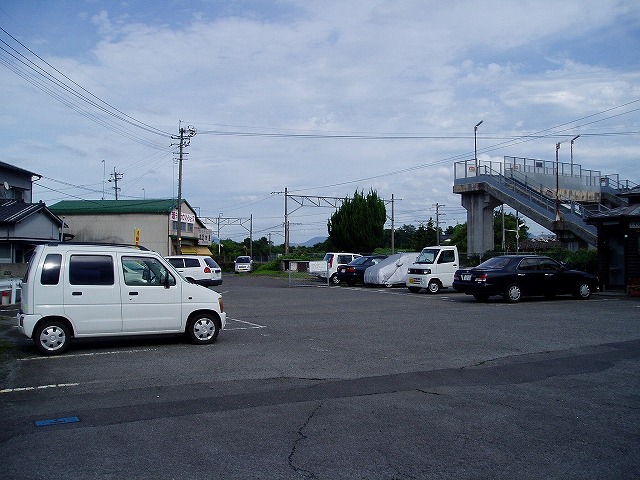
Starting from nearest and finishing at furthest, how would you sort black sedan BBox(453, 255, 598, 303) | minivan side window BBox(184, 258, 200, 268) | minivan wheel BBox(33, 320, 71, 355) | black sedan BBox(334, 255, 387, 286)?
minivan wheel BBox(33, 320, 71, 355) < black sedan BBox(453, 255, 598, 303) < minivan side window BBox(184, 258, 200, 268) < black sedan BBox(334, 255, 387, 286)

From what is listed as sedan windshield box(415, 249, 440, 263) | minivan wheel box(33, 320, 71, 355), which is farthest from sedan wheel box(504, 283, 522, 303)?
minivan wheel box(33, 320, 71, 355)

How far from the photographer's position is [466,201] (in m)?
42.9

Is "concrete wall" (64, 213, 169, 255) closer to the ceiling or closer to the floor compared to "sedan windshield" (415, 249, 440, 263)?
closer to the ceiling

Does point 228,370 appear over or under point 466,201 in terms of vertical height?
under

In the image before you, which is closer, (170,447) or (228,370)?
(170,447)

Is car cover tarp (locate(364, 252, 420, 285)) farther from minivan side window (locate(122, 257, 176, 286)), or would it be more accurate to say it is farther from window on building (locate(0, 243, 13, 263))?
window on building (locate(0, 243, 13, 263))

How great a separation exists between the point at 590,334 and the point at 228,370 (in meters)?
8.09

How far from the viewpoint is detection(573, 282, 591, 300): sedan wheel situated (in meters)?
21.3

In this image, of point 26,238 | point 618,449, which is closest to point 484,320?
point 618,449

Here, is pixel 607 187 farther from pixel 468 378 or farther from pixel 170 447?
pixel 170 447

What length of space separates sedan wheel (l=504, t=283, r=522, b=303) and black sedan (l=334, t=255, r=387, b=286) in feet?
41.8

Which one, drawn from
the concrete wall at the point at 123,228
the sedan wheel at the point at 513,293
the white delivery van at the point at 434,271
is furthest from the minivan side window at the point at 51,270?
the concrete wall at the point at 123,228

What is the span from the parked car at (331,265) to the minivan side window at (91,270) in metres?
23.6

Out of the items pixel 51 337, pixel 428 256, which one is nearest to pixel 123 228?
pixel 428 256
